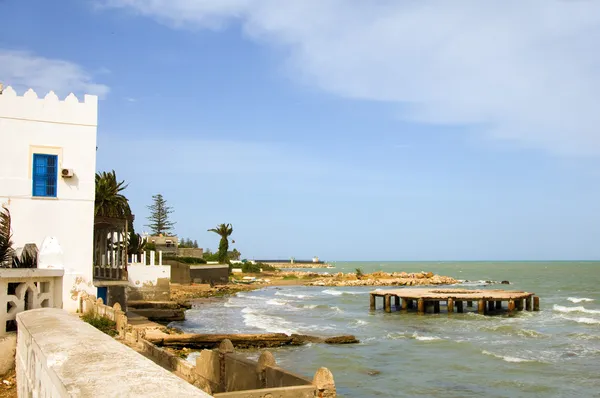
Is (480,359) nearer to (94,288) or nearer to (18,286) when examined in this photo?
(94,288)

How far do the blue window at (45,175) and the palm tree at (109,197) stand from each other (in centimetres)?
1500

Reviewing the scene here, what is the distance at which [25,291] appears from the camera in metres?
10.9

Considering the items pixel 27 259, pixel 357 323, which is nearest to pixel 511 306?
pixel 357 323

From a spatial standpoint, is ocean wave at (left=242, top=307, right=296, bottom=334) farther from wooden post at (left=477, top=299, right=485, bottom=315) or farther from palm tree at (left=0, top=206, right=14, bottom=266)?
palm tree at (left=0, top=206, right=14, bottom=266)

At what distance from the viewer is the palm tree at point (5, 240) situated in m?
14.2

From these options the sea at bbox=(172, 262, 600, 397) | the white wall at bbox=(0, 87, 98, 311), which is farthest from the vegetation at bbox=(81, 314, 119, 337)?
the sea at bbox=(172, 262, 600, 397)

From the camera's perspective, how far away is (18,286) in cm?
1077

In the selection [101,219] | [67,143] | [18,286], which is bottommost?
[18,286]

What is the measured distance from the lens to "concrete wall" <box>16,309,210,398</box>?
404 cm

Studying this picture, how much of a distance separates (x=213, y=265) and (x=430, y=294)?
96.8 ft

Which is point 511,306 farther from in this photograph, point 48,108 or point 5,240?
point 5,240

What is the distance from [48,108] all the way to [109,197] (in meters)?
16.6

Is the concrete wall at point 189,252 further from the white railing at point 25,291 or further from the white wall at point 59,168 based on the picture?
the white railing at point 25,291

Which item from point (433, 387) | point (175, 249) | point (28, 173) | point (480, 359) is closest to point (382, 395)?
point (433, 387)
